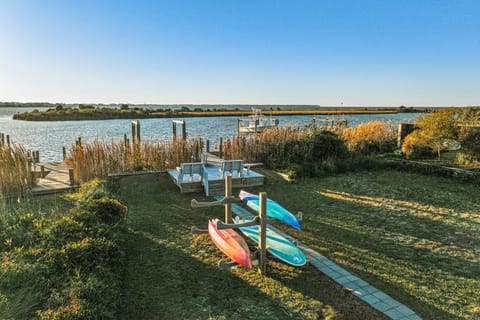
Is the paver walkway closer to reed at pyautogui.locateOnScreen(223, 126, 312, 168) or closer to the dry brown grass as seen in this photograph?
reed at pyautogui.locateOnScreen(223, 126, 312, 168)

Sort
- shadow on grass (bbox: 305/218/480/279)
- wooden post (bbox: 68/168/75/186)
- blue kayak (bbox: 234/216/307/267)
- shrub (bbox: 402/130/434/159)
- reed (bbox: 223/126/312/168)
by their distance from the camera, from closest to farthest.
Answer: blue kayak (bbox: 234/216/307/267), shadow on grass (bbox: 305/218/480/279), wooden post (bbox: 68/168/75/186), reed (bbox: 223/126/312/168), shrub (bbox: 402/130/434/159)

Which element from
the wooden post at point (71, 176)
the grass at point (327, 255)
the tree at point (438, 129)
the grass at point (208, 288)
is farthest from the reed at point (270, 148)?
the grass at point (208, 288)

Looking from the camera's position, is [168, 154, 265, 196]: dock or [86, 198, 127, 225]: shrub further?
[168, 154, 265, 196]: dock

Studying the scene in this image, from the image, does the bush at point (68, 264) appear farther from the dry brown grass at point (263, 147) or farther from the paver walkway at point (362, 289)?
the dry brown grass at point (263, 147)

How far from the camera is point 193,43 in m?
16.8

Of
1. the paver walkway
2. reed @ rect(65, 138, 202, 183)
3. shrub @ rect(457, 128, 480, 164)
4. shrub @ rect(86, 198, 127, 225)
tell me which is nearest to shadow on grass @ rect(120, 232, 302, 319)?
shrub @ rect(86, 198, 127, 225)

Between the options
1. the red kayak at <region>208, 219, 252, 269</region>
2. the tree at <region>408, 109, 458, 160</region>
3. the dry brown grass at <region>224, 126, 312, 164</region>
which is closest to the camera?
the red kayak at <region>208, 219, 252, 269</region>

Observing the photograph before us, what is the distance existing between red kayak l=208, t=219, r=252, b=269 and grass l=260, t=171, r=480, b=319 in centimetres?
132

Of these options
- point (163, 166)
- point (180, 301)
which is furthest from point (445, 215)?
point (163, 166)

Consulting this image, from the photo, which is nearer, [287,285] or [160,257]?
[287,285]

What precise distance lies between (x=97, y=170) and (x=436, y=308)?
798 centimetres

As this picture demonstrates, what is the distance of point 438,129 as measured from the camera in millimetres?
10742

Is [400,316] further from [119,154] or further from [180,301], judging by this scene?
[119,154]

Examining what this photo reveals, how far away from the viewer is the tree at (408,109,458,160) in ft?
35.0
